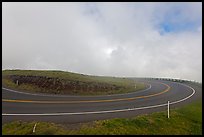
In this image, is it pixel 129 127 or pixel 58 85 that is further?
pixel 58 85

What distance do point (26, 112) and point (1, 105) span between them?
358 cm

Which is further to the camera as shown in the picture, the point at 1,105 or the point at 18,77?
the point at 18,77

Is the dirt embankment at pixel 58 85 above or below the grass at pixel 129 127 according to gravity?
above

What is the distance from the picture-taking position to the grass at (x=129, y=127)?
1237cm

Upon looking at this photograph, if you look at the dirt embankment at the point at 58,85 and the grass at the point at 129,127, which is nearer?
the grass at the point at 129,127

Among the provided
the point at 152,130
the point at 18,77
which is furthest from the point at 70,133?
the point at 18,77

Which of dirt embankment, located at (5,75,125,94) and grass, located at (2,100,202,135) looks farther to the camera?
dirt embankment, located at (5,75,125,94)

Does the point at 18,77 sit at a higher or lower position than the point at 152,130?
higher

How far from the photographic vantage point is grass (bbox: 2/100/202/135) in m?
12.4

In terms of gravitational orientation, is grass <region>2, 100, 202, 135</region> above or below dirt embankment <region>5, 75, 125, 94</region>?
below

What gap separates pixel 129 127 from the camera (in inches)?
546

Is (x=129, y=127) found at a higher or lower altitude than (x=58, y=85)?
lower

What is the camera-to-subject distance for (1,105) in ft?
62.2

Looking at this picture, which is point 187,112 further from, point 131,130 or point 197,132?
point 131,130
